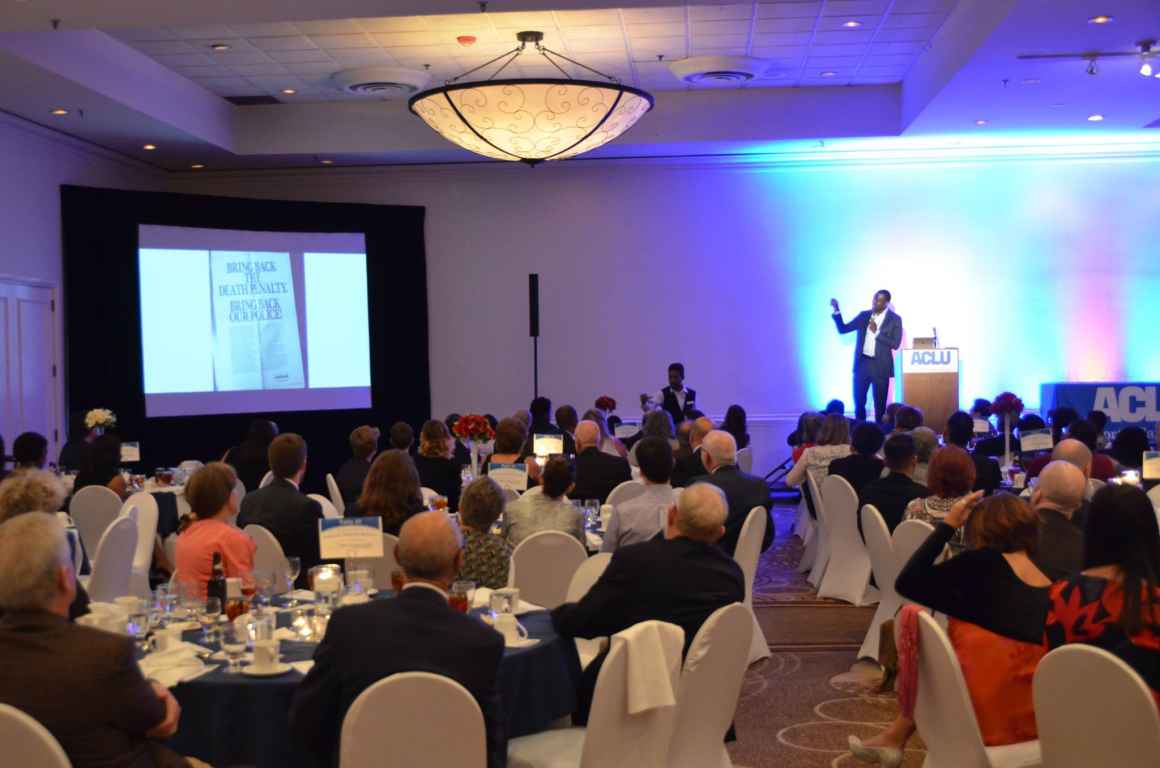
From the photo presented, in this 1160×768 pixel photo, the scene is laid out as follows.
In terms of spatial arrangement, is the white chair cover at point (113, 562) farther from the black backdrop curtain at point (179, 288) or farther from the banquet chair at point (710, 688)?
the black backdrop curtain at point (179, 288)

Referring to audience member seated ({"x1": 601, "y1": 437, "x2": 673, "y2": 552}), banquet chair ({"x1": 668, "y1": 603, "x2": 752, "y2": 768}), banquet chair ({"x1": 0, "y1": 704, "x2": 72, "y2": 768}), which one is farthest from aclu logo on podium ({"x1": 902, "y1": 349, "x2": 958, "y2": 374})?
banquet chair ({"x1": 0, "y1": 704, "x2": 72, "y2": 768})

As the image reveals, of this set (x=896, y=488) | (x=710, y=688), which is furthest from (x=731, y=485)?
(x=710, y=688)

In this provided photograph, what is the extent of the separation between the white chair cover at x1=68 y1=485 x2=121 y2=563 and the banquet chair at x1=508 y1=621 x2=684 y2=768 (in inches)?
188

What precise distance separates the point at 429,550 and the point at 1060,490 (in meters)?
3.10

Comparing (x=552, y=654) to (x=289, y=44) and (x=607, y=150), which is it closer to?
(x=289, y=44)

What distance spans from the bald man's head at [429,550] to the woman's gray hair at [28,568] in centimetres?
88

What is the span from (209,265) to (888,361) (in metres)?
7.57

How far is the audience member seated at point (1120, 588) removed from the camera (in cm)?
349

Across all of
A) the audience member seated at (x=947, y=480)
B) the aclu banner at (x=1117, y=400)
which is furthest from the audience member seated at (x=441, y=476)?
the aclu banner at (x=1117, y=400)

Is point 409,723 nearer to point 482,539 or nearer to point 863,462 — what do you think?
point 482,539

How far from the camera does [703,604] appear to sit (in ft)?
14.0

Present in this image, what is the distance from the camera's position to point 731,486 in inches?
275

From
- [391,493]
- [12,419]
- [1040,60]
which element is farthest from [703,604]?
[12,419]

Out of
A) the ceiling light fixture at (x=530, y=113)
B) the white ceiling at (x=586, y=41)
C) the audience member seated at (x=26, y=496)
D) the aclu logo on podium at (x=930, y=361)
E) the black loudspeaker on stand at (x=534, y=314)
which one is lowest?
the audience member seated at (x=26, y=496)
